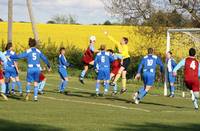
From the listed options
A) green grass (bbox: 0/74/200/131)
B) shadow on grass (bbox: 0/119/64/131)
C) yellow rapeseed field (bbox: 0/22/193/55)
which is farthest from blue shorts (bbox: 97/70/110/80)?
yellow rapeseed field (bbox: 0/22/193/55)

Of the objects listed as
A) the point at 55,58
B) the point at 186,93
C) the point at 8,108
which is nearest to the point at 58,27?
the point at 55,58

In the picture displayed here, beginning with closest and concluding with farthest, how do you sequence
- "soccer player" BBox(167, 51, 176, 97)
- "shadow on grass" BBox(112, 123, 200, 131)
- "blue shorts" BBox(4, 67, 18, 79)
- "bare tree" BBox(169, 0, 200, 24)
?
1. "shadow on grass" BBox(112, 123, 200, 131)
2. "blue shorts" BBox(4, 67, 18, 79)
3. "soccer player" BBox(167, 51, 176, 97)
4. "bare tree" BBox(169, 0, 200, 24)

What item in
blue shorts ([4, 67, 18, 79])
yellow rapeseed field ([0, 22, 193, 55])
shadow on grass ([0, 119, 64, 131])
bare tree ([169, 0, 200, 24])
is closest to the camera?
shadow on grass ([0, 119, 64, 131])

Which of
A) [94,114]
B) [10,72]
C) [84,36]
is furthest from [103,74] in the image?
[84,36]

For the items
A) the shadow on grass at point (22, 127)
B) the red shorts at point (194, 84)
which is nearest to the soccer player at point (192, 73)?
the red shorts at point (194, 84)

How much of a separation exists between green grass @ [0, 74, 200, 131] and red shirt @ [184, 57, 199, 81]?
1096 mm

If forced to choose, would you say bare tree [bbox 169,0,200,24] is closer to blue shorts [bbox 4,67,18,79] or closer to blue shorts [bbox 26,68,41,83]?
blue shorts [bbox 4,67,18,79]

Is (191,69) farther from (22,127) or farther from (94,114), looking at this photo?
(22,127)

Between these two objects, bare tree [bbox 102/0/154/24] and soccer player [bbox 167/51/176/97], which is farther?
bare tree [bbox 102/0/154/24]

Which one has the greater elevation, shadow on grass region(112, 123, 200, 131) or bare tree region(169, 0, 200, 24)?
bare tree region(169, 0, 200, 24)

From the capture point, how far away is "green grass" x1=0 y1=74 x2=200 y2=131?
14.6 meters

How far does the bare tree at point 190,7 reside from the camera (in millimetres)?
43875

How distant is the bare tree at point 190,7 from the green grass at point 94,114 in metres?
20.6

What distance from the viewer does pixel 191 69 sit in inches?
796
